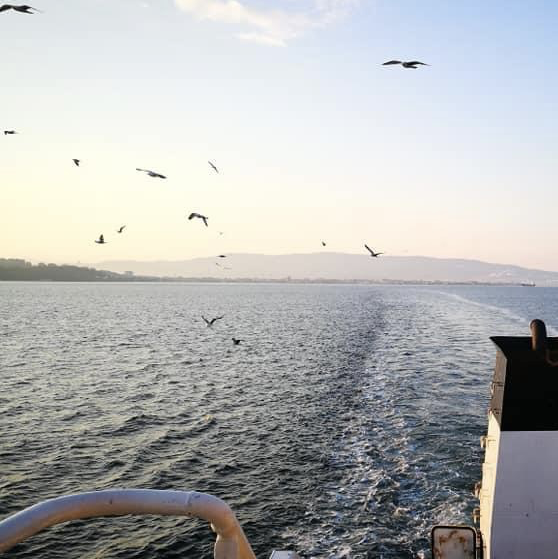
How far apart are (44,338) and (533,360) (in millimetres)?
69159

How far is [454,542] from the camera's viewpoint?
8070 mm

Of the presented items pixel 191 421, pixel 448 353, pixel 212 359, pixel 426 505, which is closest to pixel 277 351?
pixel 212 359

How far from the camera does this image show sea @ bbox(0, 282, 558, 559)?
1538cm

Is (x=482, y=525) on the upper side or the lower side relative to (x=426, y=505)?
upper

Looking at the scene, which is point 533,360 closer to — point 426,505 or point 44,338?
point 426,505

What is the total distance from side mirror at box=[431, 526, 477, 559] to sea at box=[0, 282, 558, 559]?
6.54 m

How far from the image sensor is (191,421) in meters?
27.0

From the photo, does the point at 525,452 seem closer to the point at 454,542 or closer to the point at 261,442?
the point at 454,542

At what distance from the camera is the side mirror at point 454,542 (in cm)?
802

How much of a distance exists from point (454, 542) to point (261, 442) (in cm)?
1583

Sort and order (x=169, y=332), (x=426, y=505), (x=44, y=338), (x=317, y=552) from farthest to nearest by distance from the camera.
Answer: (x=169, y=332), (x=44, y=338), (x=426, y=505), (x=317, y=552)

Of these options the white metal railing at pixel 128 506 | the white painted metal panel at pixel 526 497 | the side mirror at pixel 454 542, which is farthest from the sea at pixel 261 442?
the white metal railing at pixel 128 506

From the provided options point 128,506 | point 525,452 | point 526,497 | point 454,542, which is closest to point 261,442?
point 454,542

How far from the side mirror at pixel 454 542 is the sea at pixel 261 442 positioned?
6.54 meters
